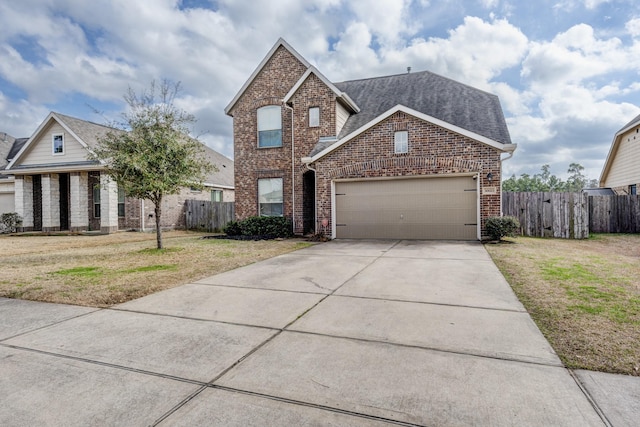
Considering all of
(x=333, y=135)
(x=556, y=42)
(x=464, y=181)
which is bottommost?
(x=464, y=181)

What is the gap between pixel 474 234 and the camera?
11648mm

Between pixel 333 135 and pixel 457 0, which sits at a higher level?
pixel 457 0

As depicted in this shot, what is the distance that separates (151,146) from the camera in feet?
32.8

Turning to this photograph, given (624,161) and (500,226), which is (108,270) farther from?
(624,161)

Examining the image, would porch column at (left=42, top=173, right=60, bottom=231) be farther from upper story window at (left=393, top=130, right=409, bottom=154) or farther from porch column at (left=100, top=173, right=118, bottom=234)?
upper story window at (left=393, top=130, right=409, bottom=154)

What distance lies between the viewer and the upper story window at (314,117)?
14.5 metres

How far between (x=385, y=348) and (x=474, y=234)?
970 cm

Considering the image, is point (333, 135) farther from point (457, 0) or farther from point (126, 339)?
point (126, 339)

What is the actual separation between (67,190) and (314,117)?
1581cm

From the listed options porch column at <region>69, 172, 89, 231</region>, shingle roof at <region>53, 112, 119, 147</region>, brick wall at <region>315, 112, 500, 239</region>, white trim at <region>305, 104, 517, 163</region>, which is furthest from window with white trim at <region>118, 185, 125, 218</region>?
brick wall at <region>315, 112, 500, 239</region>

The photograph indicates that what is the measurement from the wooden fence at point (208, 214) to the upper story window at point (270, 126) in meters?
5.73

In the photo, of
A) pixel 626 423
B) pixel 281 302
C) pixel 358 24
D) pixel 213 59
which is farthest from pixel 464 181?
pixel 213 59

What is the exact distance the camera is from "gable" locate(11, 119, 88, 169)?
60.1 ft

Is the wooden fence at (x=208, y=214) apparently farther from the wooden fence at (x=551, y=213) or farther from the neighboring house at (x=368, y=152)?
the wooden fence at (x=551, y=213)
